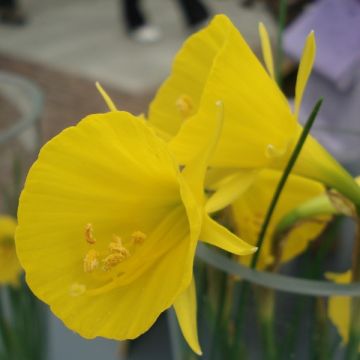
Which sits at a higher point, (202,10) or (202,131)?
(202,131)

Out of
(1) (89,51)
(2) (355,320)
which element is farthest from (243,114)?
(1) (89,51)

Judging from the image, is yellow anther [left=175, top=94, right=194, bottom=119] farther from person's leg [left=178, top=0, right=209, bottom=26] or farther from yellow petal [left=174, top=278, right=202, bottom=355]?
person's leg [left=178, top=0, right=209, bottom=26]

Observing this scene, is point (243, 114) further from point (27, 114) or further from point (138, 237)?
point (27, 114)

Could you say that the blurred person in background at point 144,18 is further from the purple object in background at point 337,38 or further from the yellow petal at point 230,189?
the yellow petal at point 230,189

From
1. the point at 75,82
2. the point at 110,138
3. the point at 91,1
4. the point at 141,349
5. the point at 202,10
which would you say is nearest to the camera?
the point at 110,138

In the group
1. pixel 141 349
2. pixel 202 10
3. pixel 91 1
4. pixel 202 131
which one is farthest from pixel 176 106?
pixel 91 1

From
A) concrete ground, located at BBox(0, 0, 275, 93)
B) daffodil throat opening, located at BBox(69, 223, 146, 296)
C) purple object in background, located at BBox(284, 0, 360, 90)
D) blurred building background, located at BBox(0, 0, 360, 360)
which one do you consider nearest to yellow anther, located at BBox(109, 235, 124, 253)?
daffodil throat opening, located at BBox(69, 223, 146, 296)

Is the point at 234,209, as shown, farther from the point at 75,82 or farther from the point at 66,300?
the point at 75,82

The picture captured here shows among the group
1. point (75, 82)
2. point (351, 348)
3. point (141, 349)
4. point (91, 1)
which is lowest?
point (91, 1)
